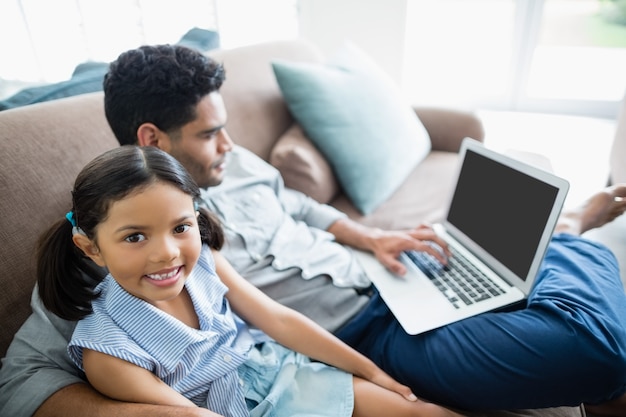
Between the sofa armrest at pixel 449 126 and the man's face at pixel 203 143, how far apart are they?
1.10 m

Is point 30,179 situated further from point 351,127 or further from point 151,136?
point 351,127

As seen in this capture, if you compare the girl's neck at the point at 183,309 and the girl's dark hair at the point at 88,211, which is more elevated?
the girl's dark hair at the point at 88,211

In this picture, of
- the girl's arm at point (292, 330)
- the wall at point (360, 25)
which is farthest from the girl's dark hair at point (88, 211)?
the wall at point (360, 25)

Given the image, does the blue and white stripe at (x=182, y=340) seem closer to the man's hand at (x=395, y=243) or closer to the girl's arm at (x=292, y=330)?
the girl's arm at (x=292, y=330)

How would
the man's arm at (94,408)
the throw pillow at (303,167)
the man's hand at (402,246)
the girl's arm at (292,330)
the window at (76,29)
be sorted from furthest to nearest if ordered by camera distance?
the window at (76,29) < the throw pillow at (303,167) < the man's hand at (402,246) < the girl's arm at (292,330) < the man's arm at (94,408)

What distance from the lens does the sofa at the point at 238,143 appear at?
28.7 inches

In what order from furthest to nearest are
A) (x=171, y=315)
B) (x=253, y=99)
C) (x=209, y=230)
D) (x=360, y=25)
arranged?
1. (x=360, y=25)
2. (x=253, y=99)
3. (x=209, y=230)
4. (x=171, y=315)

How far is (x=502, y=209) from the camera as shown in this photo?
0.98 meters

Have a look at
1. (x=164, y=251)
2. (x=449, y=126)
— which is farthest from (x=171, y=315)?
(x=449, y=126)

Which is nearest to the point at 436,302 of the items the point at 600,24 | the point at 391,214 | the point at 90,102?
the point at 391,214

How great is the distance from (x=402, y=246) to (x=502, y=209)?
246 mm

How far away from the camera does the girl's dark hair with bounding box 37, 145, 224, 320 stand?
1.90ft

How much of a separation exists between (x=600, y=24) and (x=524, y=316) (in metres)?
3.12

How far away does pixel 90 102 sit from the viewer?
3.21 feet
